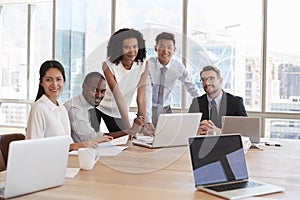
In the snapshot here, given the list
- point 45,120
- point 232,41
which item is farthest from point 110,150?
point 232,41

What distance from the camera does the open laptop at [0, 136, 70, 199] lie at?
5.20 feet

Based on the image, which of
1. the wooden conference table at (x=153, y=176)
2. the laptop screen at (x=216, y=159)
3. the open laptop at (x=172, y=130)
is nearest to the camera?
the wooden conference table at (x=153, y=176)

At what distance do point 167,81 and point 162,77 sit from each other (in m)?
0.12

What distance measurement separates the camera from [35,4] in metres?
6.93

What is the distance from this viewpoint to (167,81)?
11.2ft

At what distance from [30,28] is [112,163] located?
5269 mm

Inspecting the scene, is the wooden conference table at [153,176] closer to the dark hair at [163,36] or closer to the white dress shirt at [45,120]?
the white dress shirt at [45,120]

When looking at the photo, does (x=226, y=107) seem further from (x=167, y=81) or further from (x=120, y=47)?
(x=120, y=47)

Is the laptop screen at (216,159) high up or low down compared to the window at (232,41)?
down

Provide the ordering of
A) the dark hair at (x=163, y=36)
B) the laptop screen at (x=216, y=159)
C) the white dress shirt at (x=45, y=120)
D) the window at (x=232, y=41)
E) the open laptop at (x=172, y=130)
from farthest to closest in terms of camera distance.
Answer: the window at (x=232, y=41)
the dark hair at (x=163, y=36)
the open laptop at (x=172, y=130)
the white dress shirt at (x=45, y=120)
the laptop screen at (x=216, y=159)

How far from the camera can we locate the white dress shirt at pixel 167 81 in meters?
3.16

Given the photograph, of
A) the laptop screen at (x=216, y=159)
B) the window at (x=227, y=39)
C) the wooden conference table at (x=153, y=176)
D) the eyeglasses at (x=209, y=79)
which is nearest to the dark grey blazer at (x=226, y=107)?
the eyeglasses at (x=209, y=79)

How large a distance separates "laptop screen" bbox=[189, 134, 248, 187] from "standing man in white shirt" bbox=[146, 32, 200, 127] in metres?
1.08

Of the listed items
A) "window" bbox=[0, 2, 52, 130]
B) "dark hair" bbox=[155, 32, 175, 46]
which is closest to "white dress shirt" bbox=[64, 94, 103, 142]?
"dark hair" bbox=[155, 32, 175, 46]
